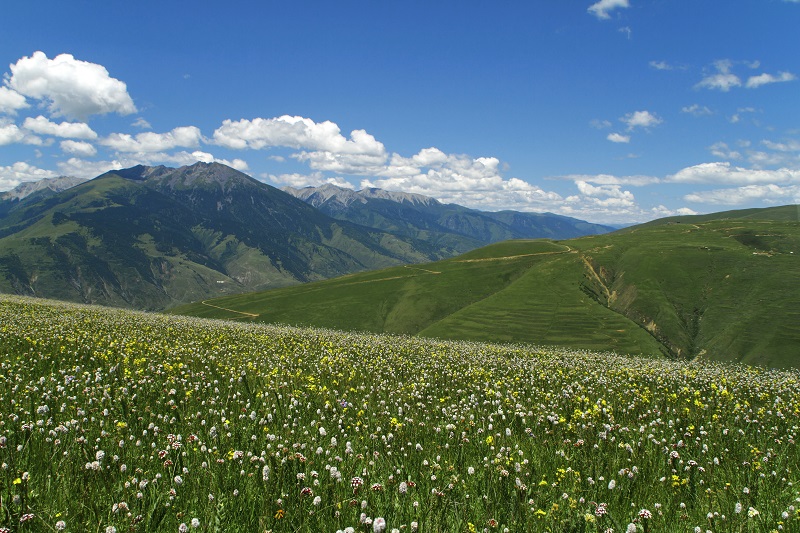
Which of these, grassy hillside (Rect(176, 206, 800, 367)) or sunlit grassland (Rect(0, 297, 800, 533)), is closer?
sunlit grassland (Rect(0, 297, 800, 533))

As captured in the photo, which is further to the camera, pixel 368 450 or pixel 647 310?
pixel 647 310

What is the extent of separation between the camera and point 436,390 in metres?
11.9

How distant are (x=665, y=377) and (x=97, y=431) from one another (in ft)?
52.2

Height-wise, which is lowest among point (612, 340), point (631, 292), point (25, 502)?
point (612, 340)

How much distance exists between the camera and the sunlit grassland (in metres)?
4.90

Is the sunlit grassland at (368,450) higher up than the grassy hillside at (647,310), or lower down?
higher up

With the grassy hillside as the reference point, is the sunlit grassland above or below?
above

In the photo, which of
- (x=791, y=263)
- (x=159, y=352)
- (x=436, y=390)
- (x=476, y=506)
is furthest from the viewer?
(x=791, y=263)

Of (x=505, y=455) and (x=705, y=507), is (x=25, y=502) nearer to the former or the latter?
(x=505, y=455)

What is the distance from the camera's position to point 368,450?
7152 mm

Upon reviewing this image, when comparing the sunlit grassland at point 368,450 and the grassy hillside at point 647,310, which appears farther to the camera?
the grassy hillside at point 647,310

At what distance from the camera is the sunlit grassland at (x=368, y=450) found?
4902 millimetres

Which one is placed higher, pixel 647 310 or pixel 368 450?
pixel 368 450

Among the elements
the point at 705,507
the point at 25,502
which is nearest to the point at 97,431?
the point at 25,502
